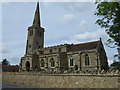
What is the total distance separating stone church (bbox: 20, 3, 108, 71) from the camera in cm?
4025

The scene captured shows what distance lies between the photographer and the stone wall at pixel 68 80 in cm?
2004

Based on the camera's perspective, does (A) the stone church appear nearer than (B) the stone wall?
No

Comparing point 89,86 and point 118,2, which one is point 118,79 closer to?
point 89,86

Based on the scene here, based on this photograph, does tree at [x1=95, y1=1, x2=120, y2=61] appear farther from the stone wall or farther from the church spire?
the church spire

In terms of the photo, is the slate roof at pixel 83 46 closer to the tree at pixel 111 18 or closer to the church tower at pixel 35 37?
the church tower at pixel 35 37

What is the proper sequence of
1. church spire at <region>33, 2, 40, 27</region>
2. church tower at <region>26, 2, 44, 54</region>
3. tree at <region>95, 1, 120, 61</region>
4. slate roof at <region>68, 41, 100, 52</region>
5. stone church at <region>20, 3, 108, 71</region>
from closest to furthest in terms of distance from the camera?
tree at <region>95, 1, 120, 61</region> → stone church at <region>20, 3, 108, 71</region> → slate roof at <region>68, 41, 100, 52</region> → church tower at <region>26, 2, 44, 54</region> → church spire at <region>33, 2, 40, 27</region>

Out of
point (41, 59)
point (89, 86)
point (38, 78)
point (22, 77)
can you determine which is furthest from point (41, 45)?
point (89, 86)

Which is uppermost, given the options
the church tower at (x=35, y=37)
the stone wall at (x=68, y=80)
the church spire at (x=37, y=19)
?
the church spire at (x=37, y=19)

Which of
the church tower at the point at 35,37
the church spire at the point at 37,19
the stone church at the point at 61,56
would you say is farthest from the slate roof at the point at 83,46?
the church spire at the point at 37,19

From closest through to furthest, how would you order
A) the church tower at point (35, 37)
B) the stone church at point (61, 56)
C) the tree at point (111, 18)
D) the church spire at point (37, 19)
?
the tree at point (111, 18) → the stone church at point (61, 56) → the church tower at point (35, 37) → the church spire at point (37, 19)

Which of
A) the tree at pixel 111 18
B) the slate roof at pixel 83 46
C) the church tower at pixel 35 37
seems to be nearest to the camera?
the tree at pixel 111 18

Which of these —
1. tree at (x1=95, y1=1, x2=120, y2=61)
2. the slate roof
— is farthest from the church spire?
tree at (x1=95, y1=1, x2=120, y2=61)

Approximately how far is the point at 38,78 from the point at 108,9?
22176 mm

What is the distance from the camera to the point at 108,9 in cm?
1577
